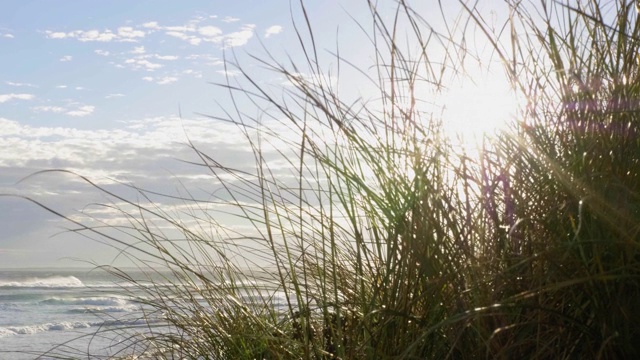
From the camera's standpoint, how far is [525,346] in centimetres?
136

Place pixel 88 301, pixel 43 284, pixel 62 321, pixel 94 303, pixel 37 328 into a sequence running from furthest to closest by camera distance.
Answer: pixel 43 284, pixel 88 301, pixel 94 303, pixel 62 321, pixel 37 328

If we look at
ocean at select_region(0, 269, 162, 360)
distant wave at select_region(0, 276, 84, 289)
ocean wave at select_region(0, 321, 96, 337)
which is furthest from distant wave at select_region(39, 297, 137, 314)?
distant wave at select_region(0, 276, 84, 289)

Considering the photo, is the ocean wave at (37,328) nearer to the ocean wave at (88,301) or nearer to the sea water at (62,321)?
the sea water at (62,321)

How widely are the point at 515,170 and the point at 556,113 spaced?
0.21 meters

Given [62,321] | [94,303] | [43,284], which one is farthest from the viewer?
[43,284]

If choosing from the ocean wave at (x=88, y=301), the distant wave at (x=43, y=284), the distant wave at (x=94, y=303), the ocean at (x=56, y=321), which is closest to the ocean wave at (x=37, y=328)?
the ocean at (x=56, y=321)

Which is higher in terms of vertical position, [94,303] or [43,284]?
[43,284]

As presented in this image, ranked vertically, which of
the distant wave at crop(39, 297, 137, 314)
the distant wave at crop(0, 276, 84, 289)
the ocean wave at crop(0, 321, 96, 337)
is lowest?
the ocean wave at crop(0, 321, 96, 337)

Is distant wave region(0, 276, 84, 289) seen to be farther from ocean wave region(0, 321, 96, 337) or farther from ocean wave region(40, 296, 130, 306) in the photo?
ocean wave region(0, 321, 96, 337)

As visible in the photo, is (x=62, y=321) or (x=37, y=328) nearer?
(x=37, y=328)

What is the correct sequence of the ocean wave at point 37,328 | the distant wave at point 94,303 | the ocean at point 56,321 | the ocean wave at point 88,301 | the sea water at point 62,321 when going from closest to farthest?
the sea water at point 62,321 < the ocean at point 56,321 < the ocean wave at point 37,328 < the distant wave at point 94,303 < the ocean wave at point 88,301

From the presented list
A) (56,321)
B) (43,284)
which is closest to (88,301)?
(56,321)

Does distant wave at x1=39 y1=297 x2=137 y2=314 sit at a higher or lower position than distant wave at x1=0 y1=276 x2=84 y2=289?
lower

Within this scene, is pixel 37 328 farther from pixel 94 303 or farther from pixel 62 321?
pixel 94 303
